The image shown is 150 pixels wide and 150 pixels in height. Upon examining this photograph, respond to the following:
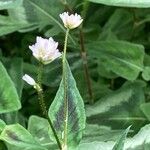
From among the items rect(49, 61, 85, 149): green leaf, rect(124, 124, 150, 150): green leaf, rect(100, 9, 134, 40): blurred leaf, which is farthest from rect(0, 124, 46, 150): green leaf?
rect(100, 9, 134, 40): blurred leaf

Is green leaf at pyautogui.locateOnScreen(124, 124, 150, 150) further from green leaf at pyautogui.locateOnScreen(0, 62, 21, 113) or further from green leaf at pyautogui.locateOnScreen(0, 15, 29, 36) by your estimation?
green leaf at pyautogui.locateOnScreen(0, 15, 29, 36)

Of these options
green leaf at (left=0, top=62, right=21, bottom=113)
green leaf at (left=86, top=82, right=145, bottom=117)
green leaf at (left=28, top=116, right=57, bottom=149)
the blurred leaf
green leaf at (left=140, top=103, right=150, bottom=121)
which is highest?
green leaf at (left=0, top=62, right=21, bottom=113)

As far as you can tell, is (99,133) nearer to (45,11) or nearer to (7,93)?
(7,93)

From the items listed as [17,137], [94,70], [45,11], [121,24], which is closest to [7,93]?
[17,137]

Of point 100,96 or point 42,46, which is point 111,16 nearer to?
point 100,96

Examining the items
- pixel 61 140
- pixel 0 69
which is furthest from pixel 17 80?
pixel 61 140
